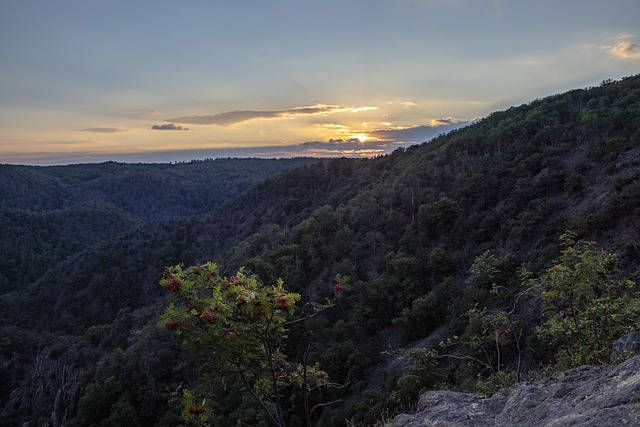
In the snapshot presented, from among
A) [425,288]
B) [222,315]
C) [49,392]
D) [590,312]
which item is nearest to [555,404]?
[590,312]

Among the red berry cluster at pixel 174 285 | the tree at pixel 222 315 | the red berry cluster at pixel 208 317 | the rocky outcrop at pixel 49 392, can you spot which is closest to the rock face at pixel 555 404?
the tree at pixel 222 315

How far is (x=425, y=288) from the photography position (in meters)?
25.7

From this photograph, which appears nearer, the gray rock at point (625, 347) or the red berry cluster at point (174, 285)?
the red berry cluster at point (174, 285)

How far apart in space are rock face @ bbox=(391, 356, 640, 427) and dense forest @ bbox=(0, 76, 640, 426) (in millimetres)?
1110

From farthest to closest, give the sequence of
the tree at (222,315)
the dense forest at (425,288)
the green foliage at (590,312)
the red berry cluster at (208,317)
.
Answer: the dense forest at (425,288) → the green foliage at (590,312) → the tree at (222,315) → the red berry cluster at (208,317)

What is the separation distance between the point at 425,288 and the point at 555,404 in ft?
71.4

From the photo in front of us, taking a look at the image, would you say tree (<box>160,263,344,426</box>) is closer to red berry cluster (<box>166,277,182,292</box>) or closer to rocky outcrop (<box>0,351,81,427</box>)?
red berry cluster (<box>166,277,182,292</box>)

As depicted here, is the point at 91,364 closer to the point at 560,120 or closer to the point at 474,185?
the point at 474,185

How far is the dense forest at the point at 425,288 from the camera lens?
7.36 meters

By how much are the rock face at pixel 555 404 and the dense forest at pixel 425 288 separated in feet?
3.64

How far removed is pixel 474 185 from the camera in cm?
3081

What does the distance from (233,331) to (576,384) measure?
13.0 ft

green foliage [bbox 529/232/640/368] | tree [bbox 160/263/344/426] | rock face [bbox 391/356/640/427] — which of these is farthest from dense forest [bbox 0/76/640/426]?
rock face [bbox 391/356/640/427]

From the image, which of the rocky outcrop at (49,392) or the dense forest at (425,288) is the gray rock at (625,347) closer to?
the dense forest at (425,288)
